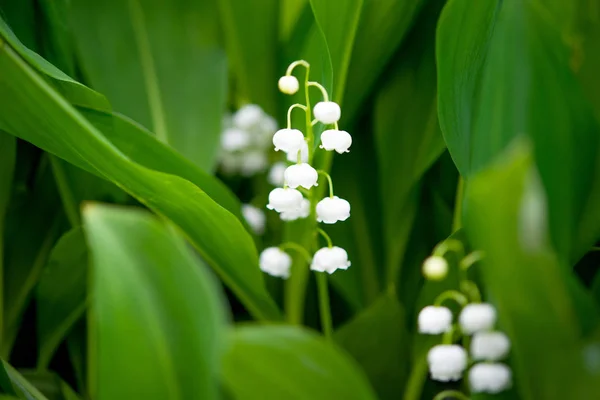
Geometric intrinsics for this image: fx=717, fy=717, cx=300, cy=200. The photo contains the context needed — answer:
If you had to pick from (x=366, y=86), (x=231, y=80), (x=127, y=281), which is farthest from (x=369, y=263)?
(x=127, y=281)

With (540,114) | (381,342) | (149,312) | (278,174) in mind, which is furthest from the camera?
(278,174)

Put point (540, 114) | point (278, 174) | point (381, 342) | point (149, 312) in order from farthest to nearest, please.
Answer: point (278, 174)
point (381, 342)
point (540, 114)
point (149, 312)

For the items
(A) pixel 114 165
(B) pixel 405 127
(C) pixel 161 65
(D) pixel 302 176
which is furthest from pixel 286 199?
(C) pixel 161 65

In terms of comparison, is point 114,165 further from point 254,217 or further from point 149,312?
point 254,217

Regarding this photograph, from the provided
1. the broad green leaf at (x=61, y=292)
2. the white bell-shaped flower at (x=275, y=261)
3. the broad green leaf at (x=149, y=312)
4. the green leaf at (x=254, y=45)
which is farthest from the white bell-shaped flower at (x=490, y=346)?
the green leaf at (x=254, y=45)

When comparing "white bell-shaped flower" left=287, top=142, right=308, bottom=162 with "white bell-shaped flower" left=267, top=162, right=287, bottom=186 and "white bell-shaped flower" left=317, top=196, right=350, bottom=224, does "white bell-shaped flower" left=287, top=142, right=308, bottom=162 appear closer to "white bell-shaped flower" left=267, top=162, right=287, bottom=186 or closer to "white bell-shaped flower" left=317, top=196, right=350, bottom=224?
"white bell-shaped flower" left=317, top=196, right=350, bottom=224

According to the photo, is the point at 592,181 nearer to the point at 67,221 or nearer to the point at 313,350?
the point at 313,350

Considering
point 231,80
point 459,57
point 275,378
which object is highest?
point 231,80

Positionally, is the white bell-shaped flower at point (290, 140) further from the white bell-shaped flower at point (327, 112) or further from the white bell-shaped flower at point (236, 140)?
the white bell-shaped flower at point (236, 140)
